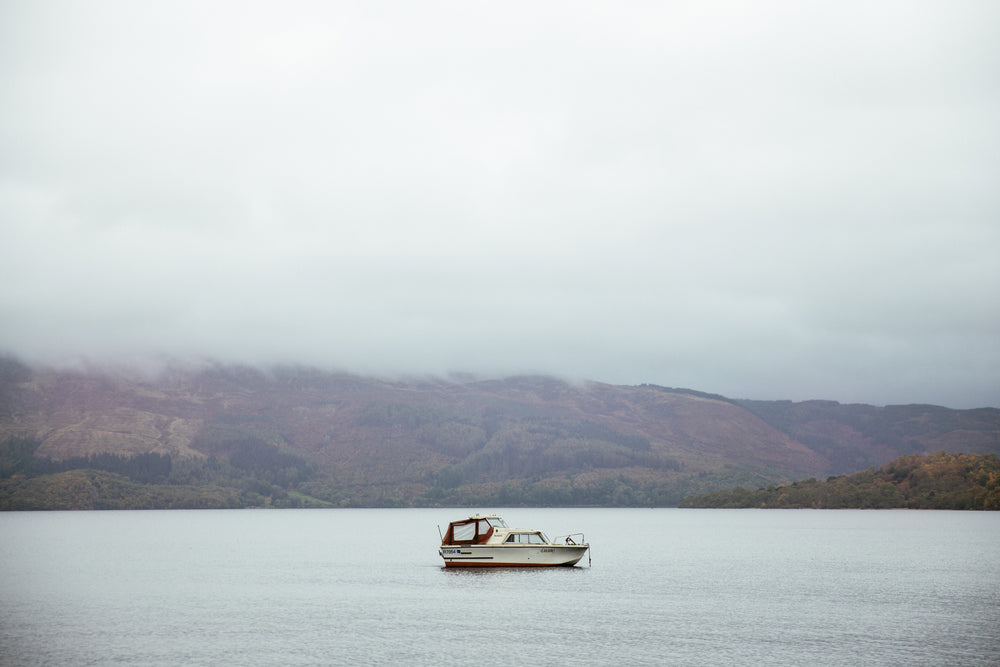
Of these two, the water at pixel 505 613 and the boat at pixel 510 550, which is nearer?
the water at pixel 505 613

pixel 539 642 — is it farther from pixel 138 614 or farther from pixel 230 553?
pixel 230 553

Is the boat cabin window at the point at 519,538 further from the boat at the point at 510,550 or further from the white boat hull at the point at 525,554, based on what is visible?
the white boat hull at the point at 525,554

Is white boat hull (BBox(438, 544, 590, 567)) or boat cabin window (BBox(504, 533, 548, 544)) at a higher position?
boat cabin window (BBox(504, 533, 548, 544))

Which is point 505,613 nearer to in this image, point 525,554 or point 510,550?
point 510,550

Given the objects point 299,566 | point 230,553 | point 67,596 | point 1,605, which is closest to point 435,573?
point 299,566

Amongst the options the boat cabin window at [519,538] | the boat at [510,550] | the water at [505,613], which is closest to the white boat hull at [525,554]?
the boat at [510,550]

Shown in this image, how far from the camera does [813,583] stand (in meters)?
116

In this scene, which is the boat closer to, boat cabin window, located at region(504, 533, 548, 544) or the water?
boat cabin window, located at region(504, 533, 548, 544)

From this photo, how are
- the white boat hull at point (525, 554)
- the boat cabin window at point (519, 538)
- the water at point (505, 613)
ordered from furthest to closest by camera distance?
the boat cabin window at point (519, 538) → the white boat hull at point (525, 554) → the water at point (505, 613)

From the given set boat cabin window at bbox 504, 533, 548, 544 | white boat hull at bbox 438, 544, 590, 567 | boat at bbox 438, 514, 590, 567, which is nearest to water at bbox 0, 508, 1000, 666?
white boat hull at bbox 438, 544, 590, 567

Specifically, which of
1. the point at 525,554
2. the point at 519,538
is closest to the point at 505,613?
the point at 525,554

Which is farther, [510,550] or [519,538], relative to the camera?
[519,538]

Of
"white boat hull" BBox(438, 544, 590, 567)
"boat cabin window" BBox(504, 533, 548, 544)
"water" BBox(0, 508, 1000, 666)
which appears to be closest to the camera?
"water" BBox(0, 508, 1000, 666)

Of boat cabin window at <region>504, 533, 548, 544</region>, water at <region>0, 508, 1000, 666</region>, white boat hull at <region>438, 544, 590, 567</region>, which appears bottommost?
Result: water at <region>0, 508, 1000, 666</region>
